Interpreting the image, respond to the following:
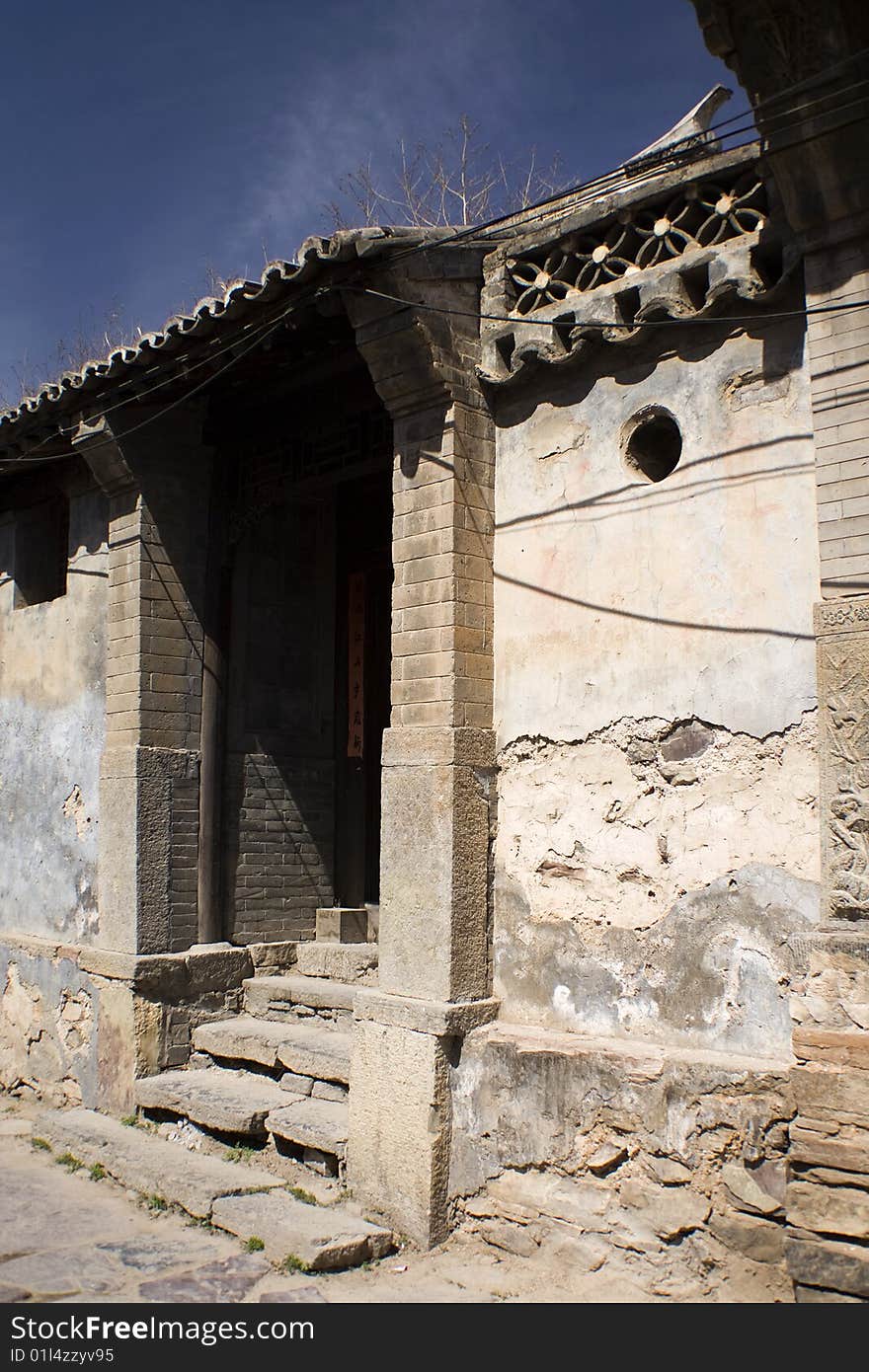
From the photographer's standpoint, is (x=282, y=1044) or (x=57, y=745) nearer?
(x=282, y=1044)

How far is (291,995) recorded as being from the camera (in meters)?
7.80

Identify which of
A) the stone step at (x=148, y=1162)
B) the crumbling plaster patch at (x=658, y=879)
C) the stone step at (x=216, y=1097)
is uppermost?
the crumbling plaster patch at (x=658, y=879)

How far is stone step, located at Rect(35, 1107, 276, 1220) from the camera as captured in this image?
6.26 m

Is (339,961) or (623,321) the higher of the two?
(623,321)

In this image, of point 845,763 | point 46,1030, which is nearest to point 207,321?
point 845,763

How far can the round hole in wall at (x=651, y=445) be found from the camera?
5738 millimetres

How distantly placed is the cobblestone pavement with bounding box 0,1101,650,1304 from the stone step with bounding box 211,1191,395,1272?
0.22ft

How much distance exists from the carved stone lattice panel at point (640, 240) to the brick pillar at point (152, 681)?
3.14 m

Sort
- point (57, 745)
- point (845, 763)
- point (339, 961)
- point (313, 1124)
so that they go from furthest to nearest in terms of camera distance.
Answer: point (57, 745)
point (339, 961)
point (313, 1124)
point (845, 763)

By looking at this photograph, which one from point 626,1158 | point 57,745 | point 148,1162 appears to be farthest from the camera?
point 57,745

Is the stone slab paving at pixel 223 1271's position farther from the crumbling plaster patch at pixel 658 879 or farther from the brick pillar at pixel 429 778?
the crumbling plaster patch at pixel 658 879

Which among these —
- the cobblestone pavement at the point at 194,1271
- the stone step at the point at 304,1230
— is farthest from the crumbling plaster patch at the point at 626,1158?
the stone step at the point at 304,1230

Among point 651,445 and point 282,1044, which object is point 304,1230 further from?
point 651,445

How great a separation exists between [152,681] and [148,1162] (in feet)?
9.92
